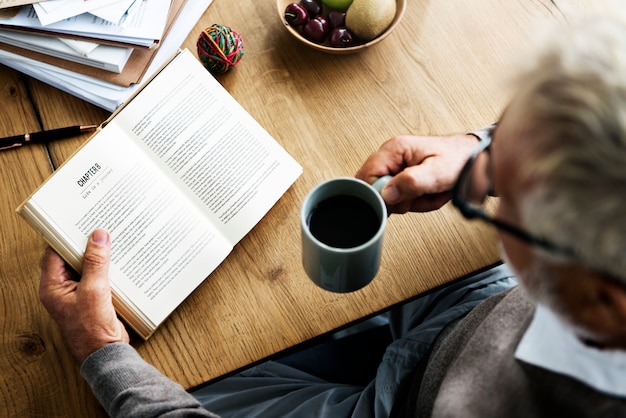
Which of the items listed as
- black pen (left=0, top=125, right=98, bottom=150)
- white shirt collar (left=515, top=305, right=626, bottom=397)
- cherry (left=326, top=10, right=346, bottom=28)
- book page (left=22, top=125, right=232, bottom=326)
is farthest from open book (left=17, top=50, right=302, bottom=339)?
white shirt collar (left=515, top=305, right=626, bottom=397)

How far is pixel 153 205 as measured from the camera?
0.88 meters

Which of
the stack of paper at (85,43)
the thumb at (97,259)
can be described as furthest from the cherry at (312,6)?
the thumb at (97,259)

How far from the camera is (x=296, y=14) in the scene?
102 cm

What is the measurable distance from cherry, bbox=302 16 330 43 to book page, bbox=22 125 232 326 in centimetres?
36

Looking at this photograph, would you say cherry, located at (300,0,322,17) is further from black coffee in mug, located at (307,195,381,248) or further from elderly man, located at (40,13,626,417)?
black coffee in mug, located at (307,195,381,248)

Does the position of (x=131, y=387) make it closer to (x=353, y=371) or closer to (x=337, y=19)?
(x=353, y=371)

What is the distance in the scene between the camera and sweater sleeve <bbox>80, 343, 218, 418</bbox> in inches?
30.6

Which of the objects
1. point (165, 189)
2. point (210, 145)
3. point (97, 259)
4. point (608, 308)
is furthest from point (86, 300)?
point (608, 308)

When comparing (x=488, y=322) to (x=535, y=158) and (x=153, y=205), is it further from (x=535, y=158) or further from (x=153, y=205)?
(x=153, y=205)

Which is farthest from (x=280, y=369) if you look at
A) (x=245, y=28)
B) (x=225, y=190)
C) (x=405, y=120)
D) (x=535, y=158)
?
(x=535, y=158)

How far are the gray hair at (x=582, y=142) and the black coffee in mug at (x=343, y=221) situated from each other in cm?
26

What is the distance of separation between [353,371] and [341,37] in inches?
25.8

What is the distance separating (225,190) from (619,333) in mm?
571

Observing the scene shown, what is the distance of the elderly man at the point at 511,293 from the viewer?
0.48m
